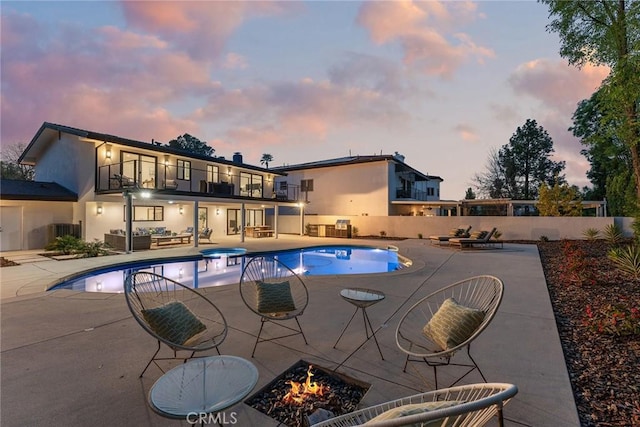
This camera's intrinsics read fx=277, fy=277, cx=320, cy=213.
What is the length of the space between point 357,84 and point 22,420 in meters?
16.5

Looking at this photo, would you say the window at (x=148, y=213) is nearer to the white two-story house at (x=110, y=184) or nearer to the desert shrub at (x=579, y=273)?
the white two-story house at (x=110, y=184)

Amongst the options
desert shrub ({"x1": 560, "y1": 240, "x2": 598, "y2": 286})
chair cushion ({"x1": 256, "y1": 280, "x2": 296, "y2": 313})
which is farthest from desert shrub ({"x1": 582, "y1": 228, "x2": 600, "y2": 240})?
chair cushion ({"x1": 256, "y1": 280, "x2": 296, "y2": 313})

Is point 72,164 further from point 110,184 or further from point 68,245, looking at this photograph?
point 68,245

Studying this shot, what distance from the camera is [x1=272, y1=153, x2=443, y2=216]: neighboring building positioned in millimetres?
20672

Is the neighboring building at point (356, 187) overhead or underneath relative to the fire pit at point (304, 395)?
overhead

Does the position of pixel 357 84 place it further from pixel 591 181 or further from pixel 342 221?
pixel 591 181

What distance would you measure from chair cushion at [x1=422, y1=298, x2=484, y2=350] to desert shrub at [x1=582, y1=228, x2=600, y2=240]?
52.7 ft

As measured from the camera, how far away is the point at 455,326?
268 cm

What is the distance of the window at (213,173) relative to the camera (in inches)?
684

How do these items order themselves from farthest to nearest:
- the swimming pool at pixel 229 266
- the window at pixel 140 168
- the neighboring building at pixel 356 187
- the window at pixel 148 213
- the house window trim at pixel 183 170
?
the neighboring building at pixel 356 187 → the house window trim at pixel 183 170 → the window at pixel 148 213 → the window at pixel 140 168 → the swimming pool at pixel 229 266

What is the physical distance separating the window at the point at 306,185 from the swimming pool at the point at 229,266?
9.63m

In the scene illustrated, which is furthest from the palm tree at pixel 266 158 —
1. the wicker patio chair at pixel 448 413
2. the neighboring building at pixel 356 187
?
the wicker patio chair at pixel 448 413

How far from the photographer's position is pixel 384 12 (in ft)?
31.1

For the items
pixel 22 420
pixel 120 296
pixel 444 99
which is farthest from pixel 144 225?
pixel 444 99
